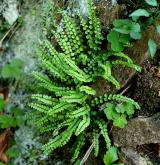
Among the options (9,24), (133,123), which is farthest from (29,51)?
(133,123)

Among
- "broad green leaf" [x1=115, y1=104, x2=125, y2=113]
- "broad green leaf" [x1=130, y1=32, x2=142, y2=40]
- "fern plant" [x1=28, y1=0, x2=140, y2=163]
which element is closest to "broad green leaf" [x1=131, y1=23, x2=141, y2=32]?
"broad green leaf" [x1=130, y1=32, x2=142, y2=40]

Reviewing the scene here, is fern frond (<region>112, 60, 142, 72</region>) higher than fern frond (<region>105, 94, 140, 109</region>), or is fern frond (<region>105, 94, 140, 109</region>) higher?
fern frond (<region>112, 60, 142, 72</region>)

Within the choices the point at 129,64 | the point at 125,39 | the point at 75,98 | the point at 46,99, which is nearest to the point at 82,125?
the point at 75,98

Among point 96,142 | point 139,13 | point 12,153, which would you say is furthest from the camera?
point 12,153

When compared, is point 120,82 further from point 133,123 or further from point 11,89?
point 11,89

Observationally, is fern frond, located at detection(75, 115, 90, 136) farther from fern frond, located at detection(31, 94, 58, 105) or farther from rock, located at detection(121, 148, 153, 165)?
rock, located at detection(121, 148, 153, 165)

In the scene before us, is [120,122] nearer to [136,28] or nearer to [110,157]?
[110,157]

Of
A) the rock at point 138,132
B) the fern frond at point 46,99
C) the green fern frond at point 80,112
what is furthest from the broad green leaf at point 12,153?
the rock at point 138,132
